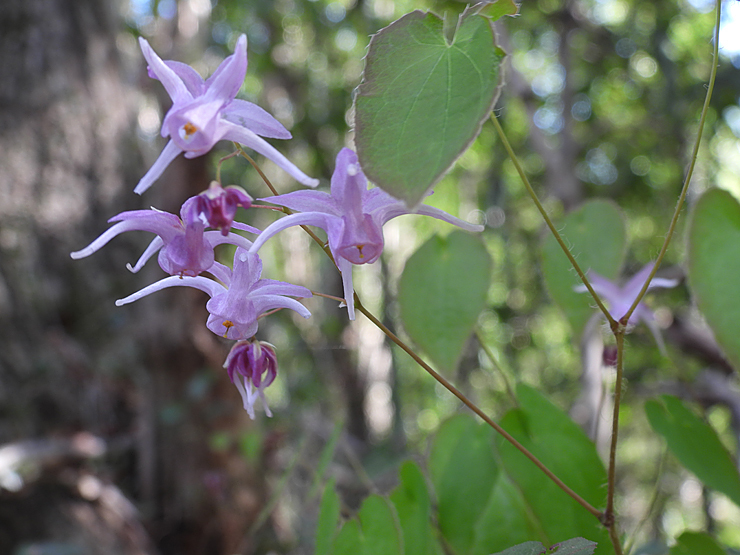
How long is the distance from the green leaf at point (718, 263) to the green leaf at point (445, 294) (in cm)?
18

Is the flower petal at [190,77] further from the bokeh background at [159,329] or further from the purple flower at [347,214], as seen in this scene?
the bokeh background at [159,329]

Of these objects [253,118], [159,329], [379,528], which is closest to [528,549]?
[379,528]

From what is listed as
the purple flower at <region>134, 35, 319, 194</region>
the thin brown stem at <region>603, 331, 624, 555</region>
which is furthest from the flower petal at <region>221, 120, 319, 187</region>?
the thin brown stem at <region>603, 331, 624, 555</region>

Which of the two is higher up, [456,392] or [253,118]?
[253,118]

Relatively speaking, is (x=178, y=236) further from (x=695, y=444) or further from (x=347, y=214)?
(x=695, y=444)

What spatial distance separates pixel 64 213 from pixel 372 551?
65.1 inches

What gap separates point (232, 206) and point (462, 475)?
354 millimetres

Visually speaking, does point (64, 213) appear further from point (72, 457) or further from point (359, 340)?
point (359, 340)

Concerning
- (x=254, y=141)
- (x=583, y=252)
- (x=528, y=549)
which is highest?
(x=254, y=141)

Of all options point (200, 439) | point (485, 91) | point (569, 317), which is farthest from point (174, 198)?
point (485, 91)

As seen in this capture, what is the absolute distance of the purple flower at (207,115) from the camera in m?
0.31

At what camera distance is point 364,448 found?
7.26ft

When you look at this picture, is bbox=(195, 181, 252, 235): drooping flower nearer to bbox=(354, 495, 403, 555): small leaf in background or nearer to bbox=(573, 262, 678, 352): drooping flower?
bbox=(354, 495, 403, 555): small leaf in background

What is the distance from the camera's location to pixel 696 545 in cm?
44
